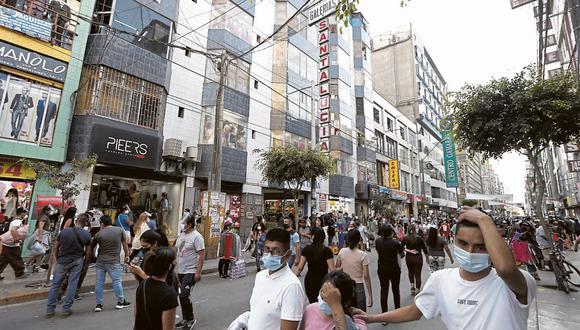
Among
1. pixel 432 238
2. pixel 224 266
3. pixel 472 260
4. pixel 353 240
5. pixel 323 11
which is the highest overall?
pixel 323 11

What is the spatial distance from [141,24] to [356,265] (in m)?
14.6

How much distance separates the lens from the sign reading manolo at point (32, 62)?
33.8 feet

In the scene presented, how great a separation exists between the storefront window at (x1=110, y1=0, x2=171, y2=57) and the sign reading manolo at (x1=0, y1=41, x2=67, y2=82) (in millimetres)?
2974

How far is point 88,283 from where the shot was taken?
782 cm

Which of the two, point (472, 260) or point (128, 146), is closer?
point (472, 260)

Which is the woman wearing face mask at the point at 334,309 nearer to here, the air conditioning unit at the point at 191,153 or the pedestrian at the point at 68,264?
the pedestrian at the point at 68,264

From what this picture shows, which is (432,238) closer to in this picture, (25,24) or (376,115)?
(25,24)

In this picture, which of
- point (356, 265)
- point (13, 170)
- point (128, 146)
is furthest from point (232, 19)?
point (356, 265)

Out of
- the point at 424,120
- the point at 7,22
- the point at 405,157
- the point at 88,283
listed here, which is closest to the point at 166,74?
the point at 7,22

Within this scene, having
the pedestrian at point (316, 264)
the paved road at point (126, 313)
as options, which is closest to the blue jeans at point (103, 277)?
the paved road at point (126, 313)

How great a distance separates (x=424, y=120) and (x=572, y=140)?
41.5 meters

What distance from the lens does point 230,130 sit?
58.1 feet

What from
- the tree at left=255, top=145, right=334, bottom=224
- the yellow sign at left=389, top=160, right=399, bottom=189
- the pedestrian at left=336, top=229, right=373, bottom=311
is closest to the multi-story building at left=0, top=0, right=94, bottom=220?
the tree at left=255, top=145, right=334, bottom=224

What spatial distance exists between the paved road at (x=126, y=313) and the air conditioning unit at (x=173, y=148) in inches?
286
